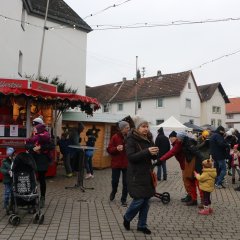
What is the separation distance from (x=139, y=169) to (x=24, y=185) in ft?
7.06

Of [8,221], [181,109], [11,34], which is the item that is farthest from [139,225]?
[181,109]

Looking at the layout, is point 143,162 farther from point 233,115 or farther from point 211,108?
point 233,115

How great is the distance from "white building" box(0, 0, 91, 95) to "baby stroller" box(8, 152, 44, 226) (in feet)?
48.5

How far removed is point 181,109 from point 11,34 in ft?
109

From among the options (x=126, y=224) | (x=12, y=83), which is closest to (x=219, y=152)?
(x=126, y=224)

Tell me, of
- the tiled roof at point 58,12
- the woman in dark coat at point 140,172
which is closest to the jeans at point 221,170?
the woman in dark coat at point 140,172

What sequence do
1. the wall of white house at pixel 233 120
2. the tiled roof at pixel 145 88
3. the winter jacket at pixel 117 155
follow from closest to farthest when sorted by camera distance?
1. the winter jacket at pixel 117 155
2. the tiled roof at pixel 145 88
3. the wall of white house at pixel 233 120

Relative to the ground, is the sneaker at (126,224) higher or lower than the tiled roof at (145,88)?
lower

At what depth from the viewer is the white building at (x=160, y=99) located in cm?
5228

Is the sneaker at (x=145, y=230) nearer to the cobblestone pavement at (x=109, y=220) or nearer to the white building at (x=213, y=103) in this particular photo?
the cobblestone pavement at (x=109, y=220)

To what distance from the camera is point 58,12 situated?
2942 cm

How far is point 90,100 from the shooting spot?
13391 millimetres

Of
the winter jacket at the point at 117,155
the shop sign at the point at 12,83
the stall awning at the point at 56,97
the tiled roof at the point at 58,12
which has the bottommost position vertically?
the winter jacket at the point at 117,155

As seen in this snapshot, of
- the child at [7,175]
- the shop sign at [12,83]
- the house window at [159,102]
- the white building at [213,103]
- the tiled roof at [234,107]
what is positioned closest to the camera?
the child at [7,175]
